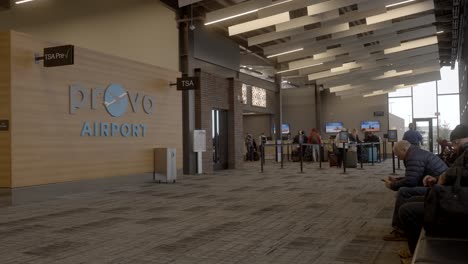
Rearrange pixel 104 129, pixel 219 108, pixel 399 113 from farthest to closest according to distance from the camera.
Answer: pixel 399 113 < pixel 219 108 < pixel 104 129

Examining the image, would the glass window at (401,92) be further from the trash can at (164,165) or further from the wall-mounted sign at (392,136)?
the trash can at (164,165)

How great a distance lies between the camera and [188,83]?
450 inches

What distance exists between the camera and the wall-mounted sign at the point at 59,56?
7.56 metres

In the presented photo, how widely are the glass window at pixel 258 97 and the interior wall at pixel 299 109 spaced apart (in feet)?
20.1

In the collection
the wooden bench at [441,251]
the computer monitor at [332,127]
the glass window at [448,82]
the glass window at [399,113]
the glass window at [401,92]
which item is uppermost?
the glass window at [448,82]

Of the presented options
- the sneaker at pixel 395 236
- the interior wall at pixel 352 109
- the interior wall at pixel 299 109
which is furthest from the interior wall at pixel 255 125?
the sneaker at pixel 395 236

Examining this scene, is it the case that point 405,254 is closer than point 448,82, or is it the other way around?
point 405,254

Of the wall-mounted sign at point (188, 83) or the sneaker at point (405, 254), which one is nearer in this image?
the sneaker at point (405, 254)

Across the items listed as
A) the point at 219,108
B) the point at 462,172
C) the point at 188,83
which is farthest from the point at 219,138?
the point at 462,172

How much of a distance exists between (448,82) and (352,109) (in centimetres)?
525

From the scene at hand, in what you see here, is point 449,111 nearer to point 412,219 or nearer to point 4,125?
point 4,125

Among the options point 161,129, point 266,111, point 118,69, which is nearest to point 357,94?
point 266,111

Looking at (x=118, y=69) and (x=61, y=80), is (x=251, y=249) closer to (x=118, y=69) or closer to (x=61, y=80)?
(x=61, y=80)

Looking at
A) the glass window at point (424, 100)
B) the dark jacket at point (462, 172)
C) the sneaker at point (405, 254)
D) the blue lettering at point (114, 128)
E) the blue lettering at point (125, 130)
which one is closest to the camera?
the dark jacket at point (462, 172)
